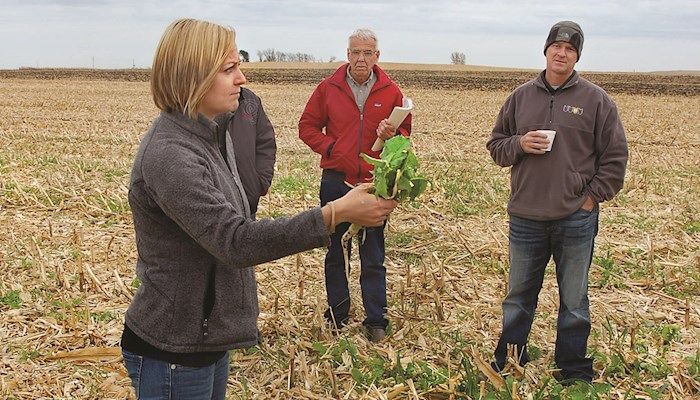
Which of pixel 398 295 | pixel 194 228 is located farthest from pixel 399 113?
pixel 194 228

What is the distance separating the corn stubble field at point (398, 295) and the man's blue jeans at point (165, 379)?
2.13 metres

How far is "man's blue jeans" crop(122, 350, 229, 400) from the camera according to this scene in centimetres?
244

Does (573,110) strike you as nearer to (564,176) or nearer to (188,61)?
(564,176)

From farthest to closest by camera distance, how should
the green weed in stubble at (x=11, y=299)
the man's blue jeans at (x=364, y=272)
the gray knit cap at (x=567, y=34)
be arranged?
the green weed in stubble at (x=11, y=299) < the man's blue jeans at (x=364, y=272) < the gray knit cap at (x=567, y=34)

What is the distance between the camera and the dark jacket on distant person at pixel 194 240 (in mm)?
2227

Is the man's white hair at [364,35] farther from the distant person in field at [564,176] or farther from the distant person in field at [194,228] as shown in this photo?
the distant person in field at [194,228]

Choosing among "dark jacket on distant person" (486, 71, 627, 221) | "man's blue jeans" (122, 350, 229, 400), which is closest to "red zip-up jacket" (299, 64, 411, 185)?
"dark jacket on distant person" (486, 71, 627, 221)

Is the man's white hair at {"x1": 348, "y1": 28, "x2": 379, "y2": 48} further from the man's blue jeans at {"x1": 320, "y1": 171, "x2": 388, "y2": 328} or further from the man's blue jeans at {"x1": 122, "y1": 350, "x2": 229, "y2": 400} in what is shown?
the man's blue jeans at {"x1": 122, "y1": 350, "x2": 229, "y2": 400}

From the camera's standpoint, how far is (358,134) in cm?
545

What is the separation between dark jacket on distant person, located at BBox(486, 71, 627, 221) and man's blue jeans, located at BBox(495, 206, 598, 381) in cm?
13

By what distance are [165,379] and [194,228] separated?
1.95 ft

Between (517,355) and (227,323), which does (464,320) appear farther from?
(227,323)

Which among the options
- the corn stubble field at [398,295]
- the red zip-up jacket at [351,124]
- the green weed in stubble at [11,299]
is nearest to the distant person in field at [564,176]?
the corn stubble field at [398,295]

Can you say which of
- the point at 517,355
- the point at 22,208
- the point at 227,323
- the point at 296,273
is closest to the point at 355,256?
the point at 296,273
